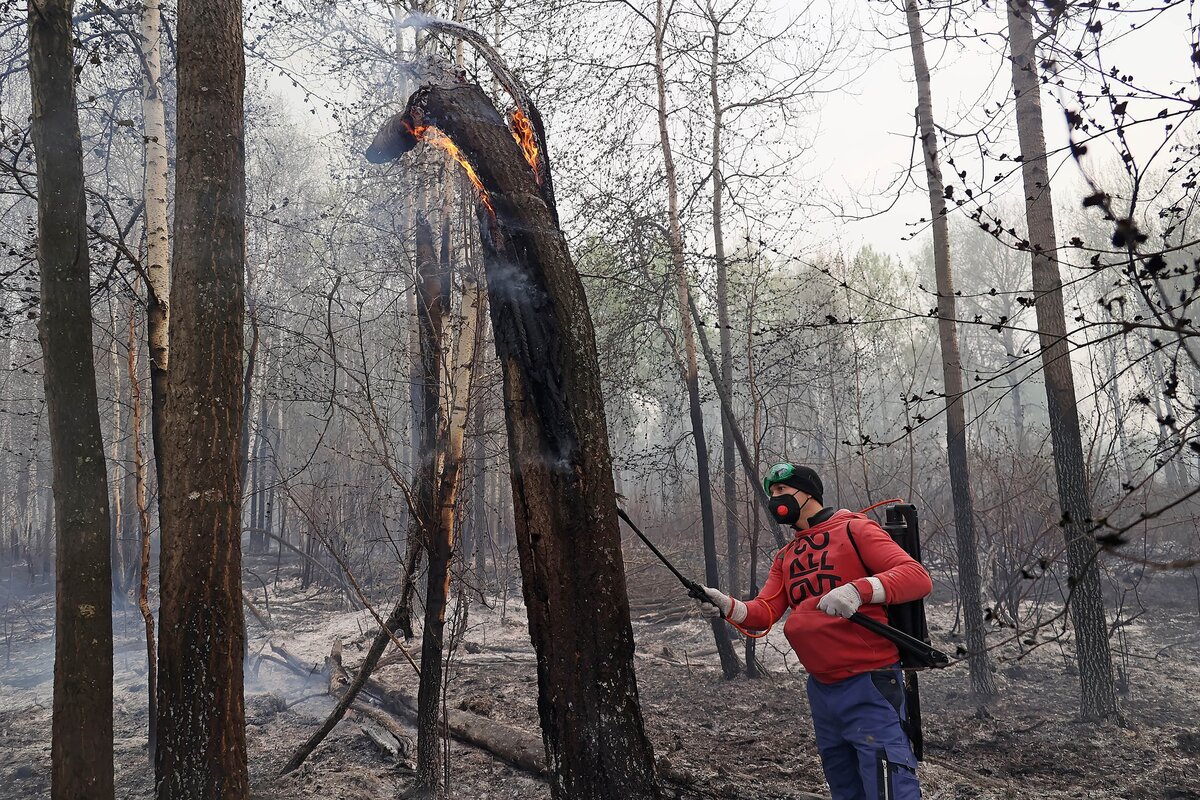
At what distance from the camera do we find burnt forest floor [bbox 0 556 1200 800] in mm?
5387

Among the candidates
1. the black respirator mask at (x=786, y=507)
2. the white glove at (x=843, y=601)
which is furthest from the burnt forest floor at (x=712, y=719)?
the black respirator mask at (x=786, y=507)

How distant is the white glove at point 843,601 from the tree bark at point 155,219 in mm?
4544

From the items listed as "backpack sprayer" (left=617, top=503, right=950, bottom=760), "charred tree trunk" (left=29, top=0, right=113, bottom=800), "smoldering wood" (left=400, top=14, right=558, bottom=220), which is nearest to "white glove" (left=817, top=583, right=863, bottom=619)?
"backpack sprayer" (left=617, top=503, right=950, bottom=760)

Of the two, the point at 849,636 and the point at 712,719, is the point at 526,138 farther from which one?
the point at 712,719

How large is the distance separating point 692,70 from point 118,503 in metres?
12.9

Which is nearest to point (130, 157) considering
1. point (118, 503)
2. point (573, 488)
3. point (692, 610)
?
point (118, 503)

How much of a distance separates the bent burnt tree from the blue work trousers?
92 cm

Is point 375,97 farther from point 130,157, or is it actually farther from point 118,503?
point 130,157

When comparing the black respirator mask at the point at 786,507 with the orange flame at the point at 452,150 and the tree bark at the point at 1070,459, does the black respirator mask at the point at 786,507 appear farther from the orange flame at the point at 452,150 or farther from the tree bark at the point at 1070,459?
the tree bark at the point at 1070,459

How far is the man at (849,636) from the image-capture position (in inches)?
130

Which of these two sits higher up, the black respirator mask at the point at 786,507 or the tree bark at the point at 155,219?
the tree bark at the point at 155,219

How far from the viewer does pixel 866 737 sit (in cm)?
332

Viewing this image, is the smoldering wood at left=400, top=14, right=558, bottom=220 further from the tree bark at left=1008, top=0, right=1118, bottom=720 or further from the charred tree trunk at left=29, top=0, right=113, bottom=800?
the tree bark at left=1008, top=0, right=1118, bottom=720

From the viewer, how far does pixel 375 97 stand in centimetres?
1007
